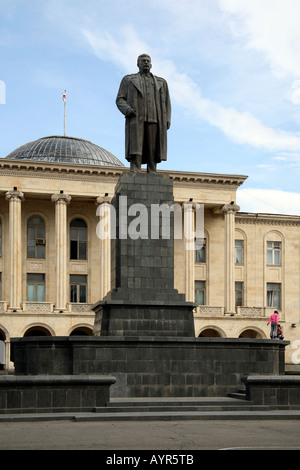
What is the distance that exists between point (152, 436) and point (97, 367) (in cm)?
543

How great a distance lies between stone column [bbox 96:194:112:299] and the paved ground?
4174 cm

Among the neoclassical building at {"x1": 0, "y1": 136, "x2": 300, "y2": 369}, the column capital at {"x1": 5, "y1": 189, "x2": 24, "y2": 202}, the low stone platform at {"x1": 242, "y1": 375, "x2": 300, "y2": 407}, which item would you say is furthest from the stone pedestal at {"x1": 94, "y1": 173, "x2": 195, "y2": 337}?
the column capital at {"x1": 5, "y1": 189, "x2": 24, "y2": 202}

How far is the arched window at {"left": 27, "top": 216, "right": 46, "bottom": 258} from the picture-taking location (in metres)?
58.7

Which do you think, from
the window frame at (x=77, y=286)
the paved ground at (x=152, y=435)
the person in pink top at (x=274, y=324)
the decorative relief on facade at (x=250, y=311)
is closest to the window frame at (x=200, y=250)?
the decorative relief on facade at (x=250, y=311)

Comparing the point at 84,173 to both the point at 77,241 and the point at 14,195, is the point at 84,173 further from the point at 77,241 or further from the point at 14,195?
the point at 77,241

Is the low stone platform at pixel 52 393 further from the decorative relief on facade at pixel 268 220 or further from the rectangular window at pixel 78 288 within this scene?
the decorative relief on facade at pixel 268 220

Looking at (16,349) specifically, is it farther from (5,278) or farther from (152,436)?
(5,278)

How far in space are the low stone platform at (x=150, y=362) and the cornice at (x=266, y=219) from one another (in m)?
44.8

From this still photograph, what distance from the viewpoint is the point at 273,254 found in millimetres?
64375

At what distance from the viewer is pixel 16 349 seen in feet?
63.9

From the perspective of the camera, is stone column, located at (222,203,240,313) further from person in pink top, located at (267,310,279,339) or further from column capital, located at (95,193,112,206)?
person in pink top, located at (267,310,279,339)

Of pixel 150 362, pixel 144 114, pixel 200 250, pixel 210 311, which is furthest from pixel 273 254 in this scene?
pixel 150 362

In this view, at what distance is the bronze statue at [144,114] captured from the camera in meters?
21.6
